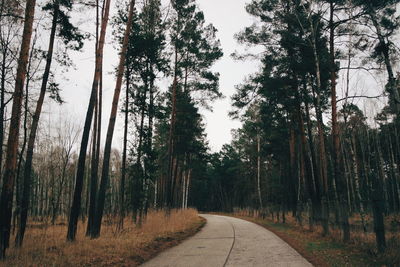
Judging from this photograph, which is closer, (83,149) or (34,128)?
(83,149)

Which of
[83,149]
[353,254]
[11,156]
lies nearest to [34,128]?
[83,149]

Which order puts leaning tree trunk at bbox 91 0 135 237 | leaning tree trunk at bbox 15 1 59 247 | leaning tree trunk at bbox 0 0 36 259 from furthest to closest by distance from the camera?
leaning tree trunk at bbox 91 0 135 237
leaning tree trunk at bbox 15 1 59 247
leaning tree trunk at bbox 0 0 36 259

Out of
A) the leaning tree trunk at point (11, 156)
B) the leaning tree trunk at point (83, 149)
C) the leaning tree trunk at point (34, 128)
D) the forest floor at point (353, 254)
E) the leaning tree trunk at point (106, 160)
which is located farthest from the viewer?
the leaning tree trunk at point (106, 160)

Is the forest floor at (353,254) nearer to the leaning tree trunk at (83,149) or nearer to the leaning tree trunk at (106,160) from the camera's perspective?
the leaning tree trunk at (106,160)

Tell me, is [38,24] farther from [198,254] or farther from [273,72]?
[273,72]

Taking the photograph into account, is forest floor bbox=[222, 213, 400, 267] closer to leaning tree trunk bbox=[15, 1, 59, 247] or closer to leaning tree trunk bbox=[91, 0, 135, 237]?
leaning tree trunk bbox=[91, 0, 135, 237]

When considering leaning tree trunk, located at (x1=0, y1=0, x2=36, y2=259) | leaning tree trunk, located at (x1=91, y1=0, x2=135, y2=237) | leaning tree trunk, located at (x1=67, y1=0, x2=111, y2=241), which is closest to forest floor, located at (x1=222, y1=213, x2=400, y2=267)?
leaning tree trunk, located at (x1=91, y1=0, x2=135, y2=237)

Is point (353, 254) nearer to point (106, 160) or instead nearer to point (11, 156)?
point (106, 160)

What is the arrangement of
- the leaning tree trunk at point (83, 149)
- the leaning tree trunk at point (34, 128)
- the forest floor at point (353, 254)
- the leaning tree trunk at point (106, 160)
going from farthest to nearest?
the leaning tree trunk at point (106, 160), the leaning tree trunk at point (34, 128), the leaning tree trunk at point (83, 149), the forest floor at point (353, 254)

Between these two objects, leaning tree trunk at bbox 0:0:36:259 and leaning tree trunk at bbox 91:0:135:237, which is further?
leaning tree trunk at bbox 91:0:135:237

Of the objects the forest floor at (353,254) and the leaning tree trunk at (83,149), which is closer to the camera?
the forest floor at (353,254)

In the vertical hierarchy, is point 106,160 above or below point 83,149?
below

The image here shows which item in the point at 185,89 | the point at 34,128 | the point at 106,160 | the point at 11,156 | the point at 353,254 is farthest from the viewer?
the point at 185,89

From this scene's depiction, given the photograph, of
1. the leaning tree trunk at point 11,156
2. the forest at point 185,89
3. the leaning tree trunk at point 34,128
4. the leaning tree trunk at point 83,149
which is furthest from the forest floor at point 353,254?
the leaning tree trunk at point 34,128
